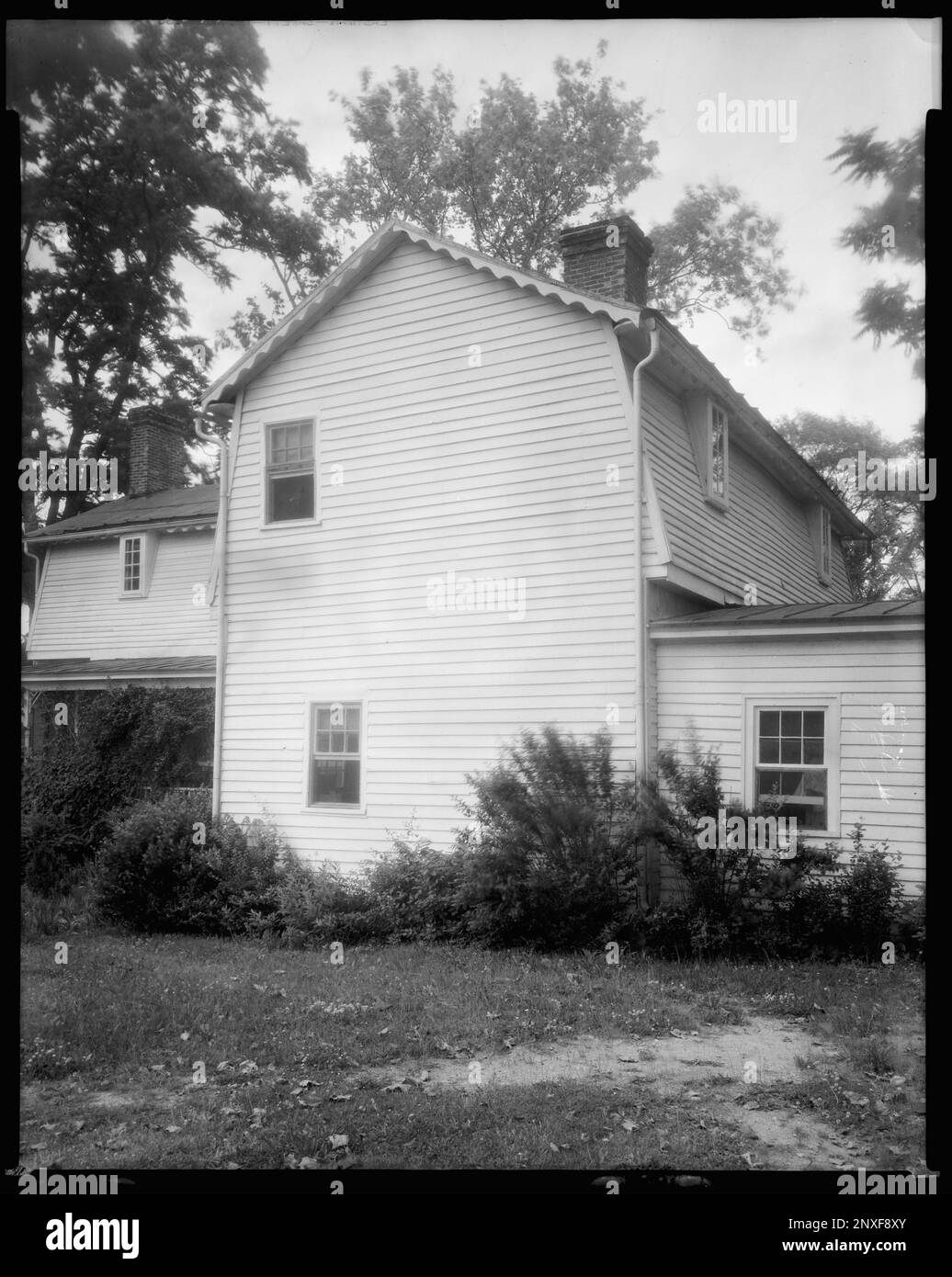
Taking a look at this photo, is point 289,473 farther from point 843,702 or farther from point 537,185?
point 843,702

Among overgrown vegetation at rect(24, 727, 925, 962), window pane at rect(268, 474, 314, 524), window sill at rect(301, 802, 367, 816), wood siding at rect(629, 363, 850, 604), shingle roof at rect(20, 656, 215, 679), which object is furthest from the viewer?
shingle roof at rect(20, 656, 215, 679)

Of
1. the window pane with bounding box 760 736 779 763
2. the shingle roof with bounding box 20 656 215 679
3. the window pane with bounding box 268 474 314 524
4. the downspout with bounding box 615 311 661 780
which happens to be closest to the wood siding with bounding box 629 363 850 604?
the downspout with bounding box 615 311 661 780

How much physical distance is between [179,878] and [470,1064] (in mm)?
4966

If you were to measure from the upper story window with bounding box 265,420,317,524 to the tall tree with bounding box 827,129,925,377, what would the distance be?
620 cm

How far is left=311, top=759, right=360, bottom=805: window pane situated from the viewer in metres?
9.65

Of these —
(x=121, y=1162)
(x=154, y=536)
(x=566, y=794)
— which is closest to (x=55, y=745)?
(x=154, y=536)

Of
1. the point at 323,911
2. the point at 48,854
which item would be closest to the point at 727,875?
the point at 323,911

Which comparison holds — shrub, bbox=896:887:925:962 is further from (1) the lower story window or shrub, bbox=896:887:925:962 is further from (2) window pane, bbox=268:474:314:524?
(2) window pane, bbox=268:474:314:524

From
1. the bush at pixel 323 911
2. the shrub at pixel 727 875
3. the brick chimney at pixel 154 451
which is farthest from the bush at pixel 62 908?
the shrub at pixel 727 875

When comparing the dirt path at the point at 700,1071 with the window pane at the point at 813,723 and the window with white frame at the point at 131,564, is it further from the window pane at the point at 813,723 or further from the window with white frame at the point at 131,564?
the window with white frame at the point at 131,564

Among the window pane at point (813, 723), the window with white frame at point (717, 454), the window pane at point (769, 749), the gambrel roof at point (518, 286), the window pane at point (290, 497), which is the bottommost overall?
the window pane at point (769, 749)

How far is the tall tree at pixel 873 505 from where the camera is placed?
19.2ft

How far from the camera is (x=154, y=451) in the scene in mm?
10789

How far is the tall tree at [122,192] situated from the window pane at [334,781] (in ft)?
12.1
